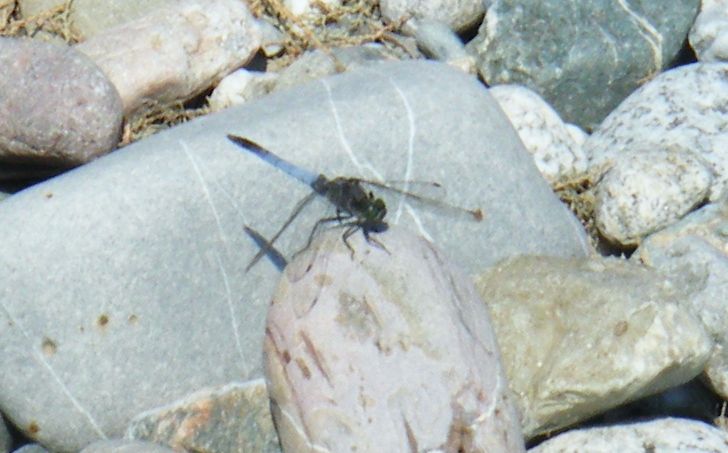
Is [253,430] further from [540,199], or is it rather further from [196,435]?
[540,199]

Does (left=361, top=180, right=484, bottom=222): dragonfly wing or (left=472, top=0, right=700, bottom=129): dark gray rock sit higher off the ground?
(left=361, top=180, right=484, bottom=222): dragonfly wing

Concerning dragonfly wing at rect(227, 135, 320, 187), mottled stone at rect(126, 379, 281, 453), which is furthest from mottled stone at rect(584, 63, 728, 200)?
mottled stone at rect(126, 379, 281, 453)

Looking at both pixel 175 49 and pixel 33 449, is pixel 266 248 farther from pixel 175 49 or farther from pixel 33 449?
pixel 175 49

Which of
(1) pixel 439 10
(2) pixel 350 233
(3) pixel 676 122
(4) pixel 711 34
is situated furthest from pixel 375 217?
(4) pixel 711 34

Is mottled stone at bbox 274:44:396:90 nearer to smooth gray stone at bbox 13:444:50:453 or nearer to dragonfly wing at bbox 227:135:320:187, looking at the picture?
dragonfly wing at bbox 227:135:320:187

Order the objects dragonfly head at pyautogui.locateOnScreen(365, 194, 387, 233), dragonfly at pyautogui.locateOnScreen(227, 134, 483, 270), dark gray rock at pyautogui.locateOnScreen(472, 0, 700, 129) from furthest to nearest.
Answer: dark gray rock at pyautogui.locateOnScreen(472, 0, 700, 129) < dragonfly at pyautogui.locateOnScreen(227, 134, 483, 270) < dragonfly head at pyautogui.locateOnScreen(365, 194, 387, 233)

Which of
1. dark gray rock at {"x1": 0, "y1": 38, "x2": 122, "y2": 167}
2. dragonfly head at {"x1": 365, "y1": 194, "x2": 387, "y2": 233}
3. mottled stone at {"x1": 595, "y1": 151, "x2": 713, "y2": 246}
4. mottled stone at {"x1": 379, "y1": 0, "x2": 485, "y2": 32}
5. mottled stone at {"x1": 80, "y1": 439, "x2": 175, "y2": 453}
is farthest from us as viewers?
mottled stone at {"x1": 379, "y1": 0, "x2": 485, "y2": 32}

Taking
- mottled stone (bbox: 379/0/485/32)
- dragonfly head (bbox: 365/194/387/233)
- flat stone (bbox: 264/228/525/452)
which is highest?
dragonfly head (bbox: 365/194/387/233)
